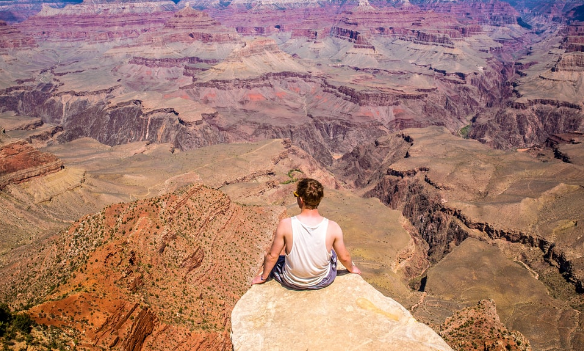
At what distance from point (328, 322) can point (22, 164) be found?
229 ft

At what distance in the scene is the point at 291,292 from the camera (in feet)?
48.2

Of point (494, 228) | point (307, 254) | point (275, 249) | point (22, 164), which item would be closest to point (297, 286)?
point (307, 254)

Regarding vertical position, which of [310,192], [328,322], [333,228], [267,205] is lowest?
[267,205]

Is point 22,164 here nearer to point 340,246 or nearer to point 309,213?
point 309,213

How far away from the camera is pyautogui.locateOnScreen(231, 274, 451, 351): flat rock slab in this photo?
42.1ft

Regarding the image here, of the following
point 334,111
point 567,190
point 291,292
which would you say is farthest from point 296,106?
point 291,292

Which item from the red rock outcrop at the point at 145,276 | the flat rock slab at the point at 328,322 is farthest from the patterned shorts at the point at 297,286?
the red rock outcrop at the point at 145,276

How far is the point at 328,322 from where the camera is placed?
13.4 m

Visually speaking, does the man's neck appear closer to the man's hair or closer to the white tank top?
the man's hair

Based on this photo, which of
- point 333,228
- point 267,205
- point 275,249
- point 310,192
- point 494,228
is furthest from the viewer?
point 494,228

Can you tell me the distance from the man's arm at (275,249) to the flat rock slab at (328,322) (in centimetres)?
47

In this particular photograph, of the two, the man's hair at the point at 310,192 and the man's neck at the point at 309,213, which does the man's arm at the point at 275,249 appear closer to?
the man's neck at the point at 309,213

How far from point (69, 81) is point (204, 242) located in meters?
188

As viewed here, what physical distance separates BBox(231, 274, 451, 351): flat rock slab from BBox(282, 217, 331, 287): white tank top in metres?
0.77
